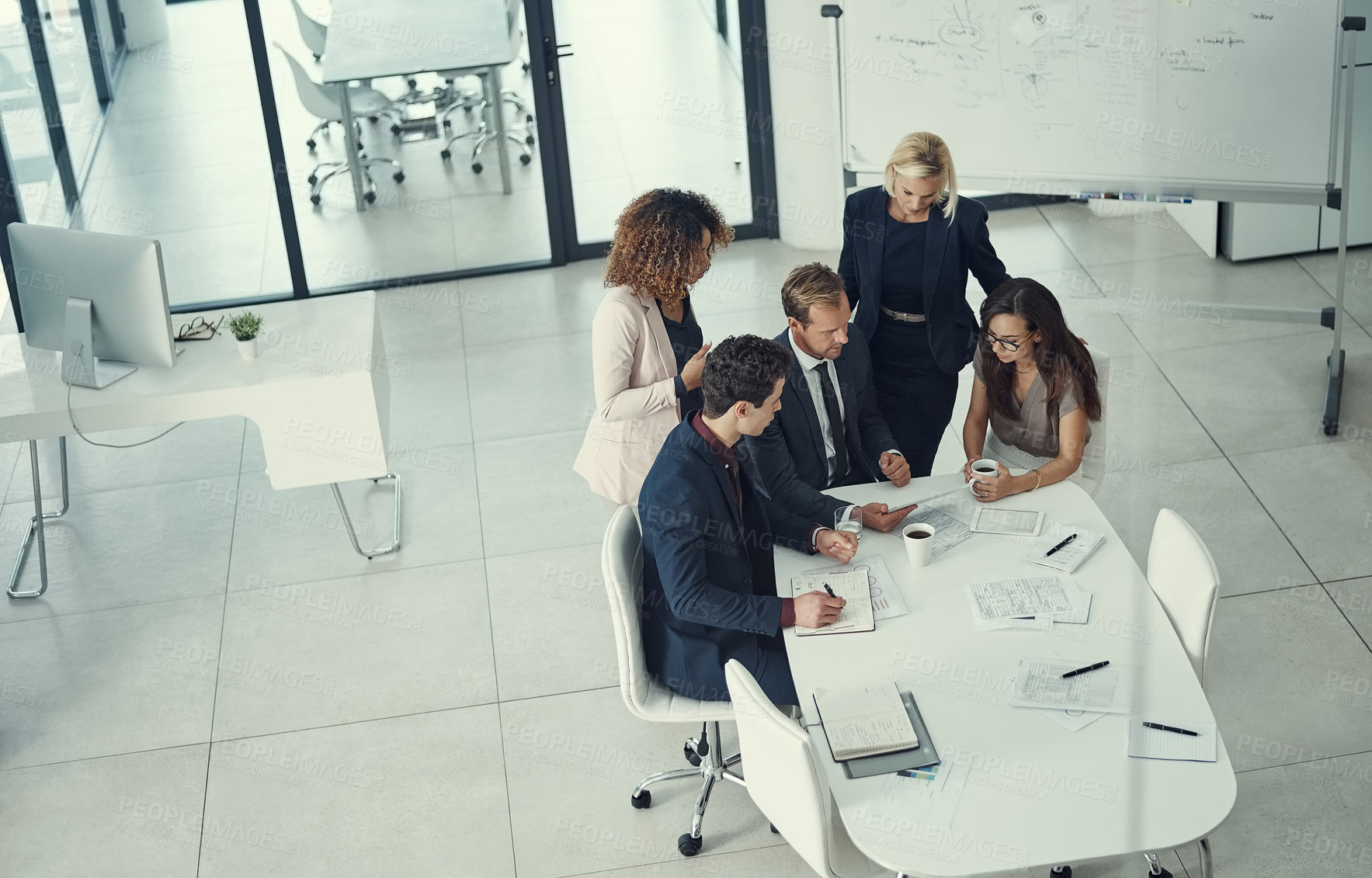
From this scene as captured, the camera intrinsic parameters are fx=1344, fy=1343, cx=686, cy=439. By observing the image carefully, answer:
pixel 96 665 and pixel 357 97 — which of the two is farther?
pixel 357 97

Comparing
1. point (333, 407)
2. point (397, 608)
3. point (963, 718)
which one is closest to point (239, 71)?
point (333, 407)

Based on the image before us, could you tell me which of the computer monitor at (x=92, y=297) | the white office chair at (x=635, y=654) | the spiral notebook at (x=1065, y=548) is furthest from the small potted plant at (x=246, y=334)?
the spiral notebook at (x=1065, y=548)

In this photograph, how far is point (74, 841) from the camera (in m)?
3.67

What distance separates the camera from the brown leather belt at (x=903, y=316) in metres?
4.09

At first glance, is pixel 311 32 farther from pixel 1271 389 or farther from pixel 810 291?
pixel 1271 389

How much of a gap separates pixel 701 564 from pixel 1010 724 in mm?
753

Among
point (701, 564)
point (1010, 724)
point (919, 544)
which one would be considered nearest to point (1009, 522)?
point (919, 544)

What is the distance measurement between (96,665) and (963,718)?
9.59 ft

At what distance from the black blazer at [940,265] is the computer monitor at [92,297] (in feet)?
7.04

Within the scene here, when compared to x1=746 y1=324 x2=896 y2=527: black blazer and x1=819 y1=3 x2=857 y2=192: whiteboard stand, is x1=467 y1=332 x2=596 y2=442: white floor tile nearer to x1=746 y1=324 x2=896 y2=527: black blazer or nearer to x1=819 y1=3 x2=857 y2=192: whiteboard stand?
x1=819 y1=3 x2=857 y2=192: whiteboard stand

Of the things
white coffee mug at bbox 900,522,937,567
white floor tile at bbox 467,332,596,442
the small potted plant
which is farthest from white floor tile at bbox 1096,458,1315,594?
the small potted plant

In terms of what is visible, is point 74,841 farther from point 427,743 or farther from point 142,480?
point 142,480

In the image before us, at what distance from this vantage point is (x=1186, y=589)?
309cm

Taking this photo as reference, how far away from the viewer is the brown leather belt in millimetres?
4094
